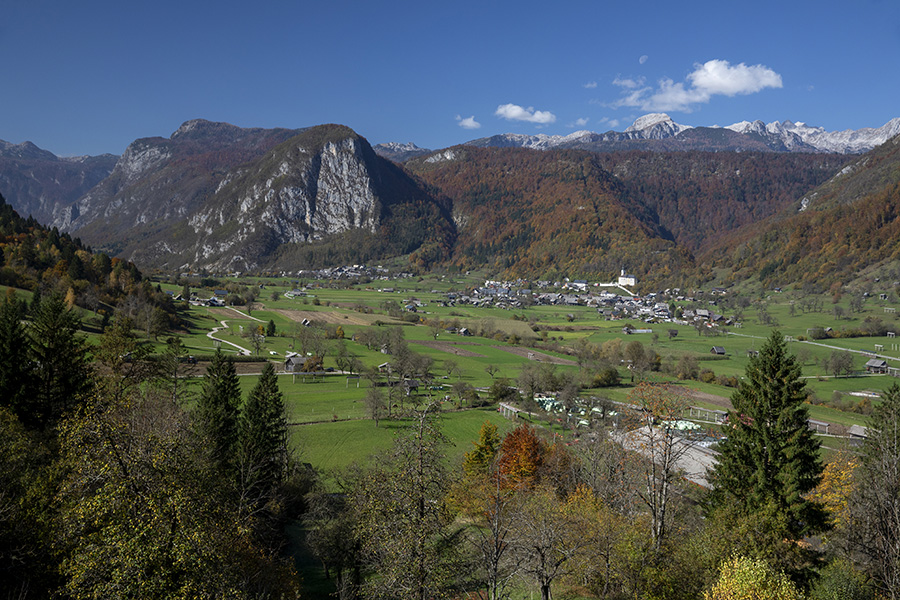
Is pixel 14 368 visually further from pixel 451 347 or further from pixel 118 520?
pixel 451 347

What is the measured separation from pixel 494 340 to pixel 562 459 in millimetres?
67963

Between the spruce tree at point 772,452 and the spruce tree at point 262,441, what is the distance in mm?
24307

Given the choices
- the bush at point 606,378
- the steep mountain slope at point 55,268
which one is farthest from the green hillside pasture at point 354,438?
the steep mountain slope at point 55,268

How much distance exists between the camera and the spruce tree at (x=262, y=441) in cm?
2953

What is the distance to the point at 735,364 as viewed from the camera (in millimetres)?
86750

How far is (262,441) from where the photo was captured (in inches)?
1222

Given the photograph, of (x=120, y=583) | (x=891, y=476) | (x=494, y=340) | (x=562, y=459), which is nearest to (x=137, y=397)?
(x=120, y=583)

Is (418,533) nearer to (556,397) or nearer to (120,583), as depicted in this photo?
(120,583)

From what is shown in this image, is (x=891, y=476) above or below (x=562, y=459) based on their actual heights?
above

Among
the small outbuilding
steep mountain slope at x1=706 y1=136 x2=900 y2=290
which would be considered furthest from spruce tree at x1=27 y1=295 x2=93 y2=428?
steep mountain slope at x1=706 y1=136 x2=900 y2=290

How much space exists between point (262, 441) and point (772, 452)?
1071 inches

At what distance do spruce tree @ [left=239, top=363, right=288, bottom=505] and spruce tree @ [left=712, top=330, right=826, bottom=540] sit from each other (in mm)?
24307

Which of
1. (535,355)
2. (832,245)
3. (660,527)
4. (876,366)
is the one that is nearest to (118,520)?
(660,527)

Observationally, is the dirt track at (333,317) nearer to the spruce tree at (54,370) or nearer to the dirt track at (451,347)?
the dirt track at (451,347)
